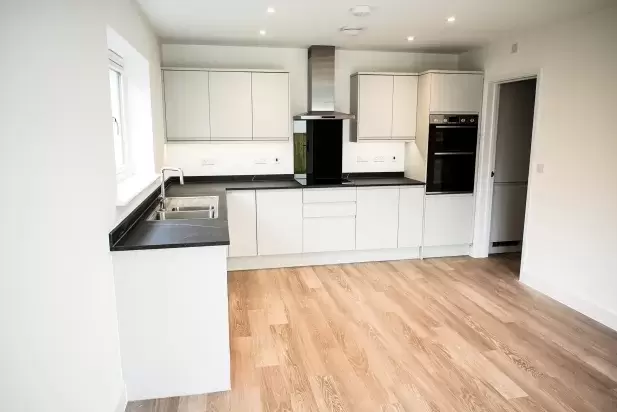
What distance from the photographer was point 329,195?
4629 mm

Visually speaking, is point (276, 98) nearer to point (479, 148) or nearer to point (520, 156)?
point (479, 148)

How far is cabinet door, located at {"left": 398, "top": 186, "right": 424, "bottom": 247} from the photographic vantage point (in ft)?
15.8

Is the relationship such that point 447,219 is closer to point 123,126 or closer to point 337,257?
point 337,257

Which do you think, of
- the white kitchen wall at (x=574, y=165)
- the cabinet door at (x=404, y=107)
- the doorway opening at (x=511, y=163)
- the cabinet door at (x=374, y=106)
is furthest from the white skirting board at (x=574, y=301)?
the cabinet door at (x=374, y=106)

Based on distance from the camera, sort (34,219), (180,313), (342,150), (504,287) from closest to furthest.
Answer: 1. (34,219)
2. (180,313)
3. (504,287)
4. (342,150)

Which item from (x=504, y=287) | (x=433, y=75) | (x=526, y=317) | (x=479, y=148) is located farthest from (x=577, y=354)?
(x=433, y=75)

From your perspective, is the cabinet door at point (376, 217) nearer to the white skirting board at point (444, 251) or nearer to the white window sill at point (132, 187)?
the white skirting board at point (444, 251)

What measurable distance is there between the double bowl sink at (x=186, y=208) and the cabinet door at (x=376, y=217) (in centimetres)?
172

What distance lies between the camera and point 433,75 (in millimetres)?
4633

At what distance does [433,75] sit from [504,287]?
7.75ft

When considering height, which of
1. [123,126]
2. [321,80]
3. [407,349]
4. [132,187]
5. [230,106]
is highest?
[321,80]

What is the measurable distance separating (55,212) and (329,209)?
335cm

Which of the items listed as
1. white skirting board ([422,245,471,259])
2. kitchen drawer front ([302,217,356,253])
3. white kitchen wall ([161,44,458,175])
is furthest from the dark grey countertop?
white skirting board ([422,245,471,259])

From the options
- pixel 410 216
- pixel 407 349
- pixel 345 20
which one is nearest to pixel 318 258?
pixel 410 216
